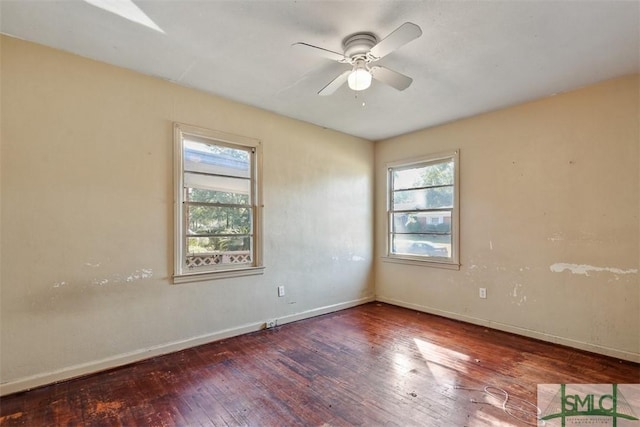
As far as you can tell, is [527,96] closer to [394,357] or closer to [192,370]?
[394,357]

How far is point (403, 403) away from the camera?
6.93 ft

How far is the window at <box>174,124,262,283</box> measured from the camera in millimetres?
3053

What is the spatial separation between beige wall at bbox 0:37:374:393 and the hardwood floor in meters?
0.24

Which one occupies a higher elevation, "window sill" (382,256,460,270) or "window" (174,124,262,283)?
"window" (174,124,262,283)

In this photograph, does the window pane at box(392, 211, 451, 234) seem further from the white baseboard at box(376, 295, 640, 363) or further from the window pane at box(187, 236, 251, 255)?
the window pane at box(187, 236, 251, 255)

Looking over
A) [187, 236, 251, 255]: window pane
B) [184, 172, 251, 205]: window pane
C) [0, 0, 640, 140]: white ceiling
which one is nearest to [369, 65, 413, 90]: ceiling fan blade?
[0, 0, 640, 140]: white ceiling

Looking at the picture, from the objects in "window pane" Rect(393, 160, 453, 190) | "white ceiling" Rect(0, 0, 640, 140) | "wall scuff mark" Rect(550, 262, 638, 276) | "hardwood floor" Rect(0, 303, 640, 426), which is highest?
"white ceiling" Rect(0, 0, 640, 140)

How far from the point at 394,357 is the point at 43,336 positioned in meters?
2.88

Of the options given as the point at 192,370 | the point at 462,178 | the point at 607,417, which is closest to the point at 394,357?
the point at 607,417

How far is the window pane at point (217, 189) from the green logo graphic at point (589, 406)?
3.17 metres

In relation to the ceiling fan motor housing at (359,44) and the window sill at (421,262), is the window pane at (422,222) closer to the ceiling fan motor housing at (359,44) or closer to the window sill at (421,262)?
the window sill at (421,262)

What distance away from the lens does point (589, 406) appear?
2.06m

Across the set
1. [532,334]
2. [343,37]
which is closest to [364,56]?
[343,37]

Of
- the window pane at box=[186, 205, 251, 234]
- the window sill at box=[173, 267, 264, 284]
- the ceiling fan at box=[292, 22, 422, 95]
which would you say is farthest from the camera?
the window pane at box=[186, 205, 251, 234]
